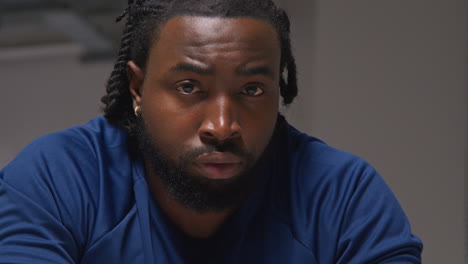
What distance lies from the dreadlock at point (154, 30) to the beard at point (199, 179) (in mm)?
83

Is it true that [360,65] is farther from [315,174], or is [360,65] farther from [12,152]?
[12,152]

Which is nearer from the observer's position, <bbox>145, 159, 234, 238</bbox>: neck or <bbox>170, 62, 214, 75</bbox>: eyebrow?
<bbox>170, 62, 214, 75</bbox>: eyebrow

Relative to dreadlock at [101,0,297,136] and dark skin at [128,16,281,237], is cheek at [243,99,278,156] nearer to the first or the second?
dark skin at [128,16,281,237]

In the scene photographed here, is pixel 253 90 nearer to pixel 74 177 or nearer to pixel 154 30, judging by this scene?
pixel 154 30

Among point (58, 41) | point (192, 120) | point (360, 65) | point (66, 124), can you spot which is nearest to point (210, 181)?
point (192, 120)

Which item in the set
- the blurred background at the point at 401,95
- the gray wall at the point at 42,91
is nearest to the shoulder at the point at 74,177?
the blurred background at the point at 401,95

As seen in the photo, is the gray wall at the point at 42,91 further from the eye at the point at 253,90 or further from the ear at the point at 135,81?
the eye at the point at 253,90

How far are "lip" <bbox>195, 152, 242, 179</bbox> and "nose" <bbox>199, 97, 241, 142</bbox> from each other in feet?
0.09

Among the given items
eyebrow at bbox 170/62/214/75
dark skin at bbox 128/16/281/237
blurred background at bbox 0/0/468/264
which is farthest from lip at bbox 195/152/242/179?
blurred background at bbox 0/0/468/264

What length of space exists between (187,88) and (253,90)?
0.32 feet

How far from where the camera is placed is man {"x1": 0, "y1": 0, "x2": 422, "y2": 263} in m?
1.03

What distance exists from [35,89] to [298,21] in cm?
144

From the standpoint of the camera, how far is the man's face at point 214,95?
1.03 metres

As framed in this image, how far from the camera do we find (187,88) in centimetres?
105
